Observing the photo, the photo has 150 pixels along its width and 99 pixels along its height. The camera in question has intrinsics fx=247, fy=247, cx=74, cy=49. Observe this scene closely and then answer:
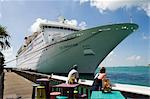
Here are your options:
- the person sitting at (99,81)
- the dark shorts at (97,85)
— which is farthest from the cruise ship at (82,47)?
the dark shorts at (97,85)

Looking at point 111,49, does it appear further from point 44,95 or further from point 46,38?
point 44,95

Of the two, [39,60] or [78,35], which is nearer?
[78,35]

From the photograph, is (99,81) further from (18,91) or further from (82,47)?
(82,47)

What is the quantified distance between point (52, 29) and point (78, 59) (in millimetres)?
7134

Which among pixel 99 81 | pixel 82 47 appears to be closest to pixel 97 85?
pixel 99 81

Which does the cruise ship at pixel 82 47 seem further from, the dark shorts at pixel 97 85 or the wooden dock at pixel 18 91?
the dark shorts at pixel 97 85

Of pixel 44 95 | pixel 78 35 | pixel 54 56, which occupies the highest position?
pixel 78 35

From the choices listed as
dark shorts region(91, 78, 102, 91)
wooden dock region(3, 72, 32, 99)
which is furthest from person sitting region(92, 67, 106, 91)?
wooden dock region(3, 72, 32, 99)

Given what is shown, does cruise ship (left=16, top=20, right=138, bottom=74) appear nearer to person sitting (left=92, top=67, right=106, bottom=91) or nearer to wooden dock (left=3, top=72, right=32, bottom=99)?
wooden dock (left=3, top=72, right=32, bottom=99)

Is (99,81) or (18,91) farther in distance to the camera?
(18,91)

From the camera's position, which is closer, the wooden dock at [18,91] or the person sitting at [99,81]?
the person sitting at [99,81]

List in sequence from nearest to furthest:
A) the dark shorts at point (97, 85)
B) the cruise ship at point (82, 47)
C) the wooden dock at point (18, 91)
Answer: the dark shorts at point (97, 85) < the wooden dock at point (18, 91) < the cruise ship at point (82, 47)

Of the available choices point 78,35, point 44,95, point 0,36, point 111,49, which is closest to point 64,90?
point 44,95

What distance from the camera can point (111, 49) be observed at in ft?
92.5
